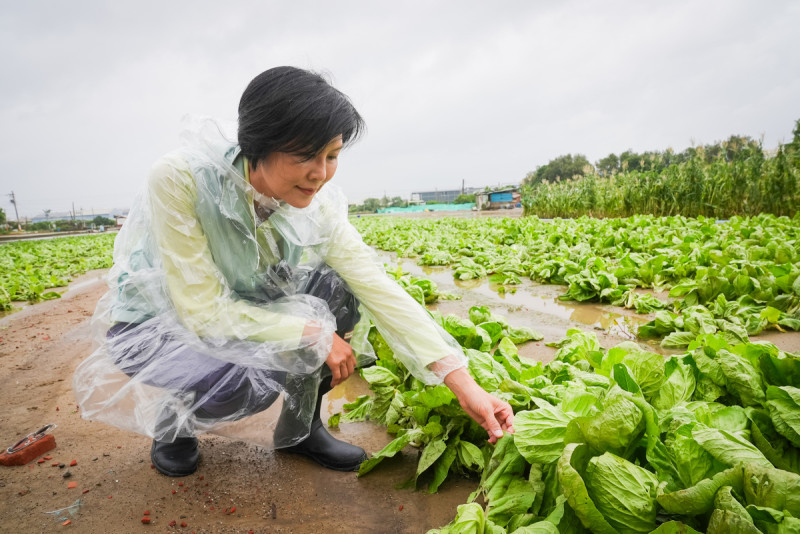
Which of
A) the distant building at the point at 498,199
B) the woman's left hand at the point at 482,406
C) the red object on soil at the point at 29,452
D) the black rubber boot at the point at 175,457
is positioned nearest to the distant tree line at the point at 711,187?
the woman's left hand at the point at 482,406

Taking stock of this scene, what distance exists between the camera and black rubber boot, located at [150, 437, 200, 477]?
164cm

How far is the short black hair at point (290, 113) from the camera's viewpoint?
130 centimetres

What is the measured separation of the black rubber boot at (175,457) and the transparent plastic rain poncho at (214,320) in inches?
7.4

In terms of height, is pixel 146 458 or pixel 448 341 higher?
pixel 448 341

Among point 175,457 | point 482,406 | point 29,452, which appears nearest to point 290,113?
point 482,406

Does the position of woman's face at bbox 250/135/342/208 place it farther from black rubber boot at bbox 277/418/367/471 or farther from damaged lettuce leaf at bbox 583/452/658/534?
damaged lettuce leaf at bbox 583/452/658/534

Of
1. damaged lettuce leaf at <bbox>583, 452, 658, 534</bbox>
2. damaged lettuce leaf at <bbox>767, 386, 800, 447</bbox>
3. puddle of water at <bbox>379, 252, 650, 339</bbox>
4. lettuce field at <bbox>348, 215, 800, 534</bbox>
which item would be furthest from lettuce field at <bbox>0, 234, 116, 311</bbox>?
damaged lettuce leaf at <bbox>767, 386, 800, 447</bbox>

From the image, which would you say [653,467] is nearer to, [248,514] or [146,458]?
[248,514]

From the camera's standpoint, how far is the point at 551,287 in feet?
14.5

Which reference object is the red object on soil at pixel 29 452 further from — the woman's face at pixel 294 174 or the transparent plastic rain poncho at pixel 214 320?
the woman's face at pixel 294 174

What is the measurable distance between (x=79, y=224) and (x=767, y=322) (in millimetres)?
62434

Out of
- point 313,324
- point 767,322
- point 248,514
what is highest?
point 313,324

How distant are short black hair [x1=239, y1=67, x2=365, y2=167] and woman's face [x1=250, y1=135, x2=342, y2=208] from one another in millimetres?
22

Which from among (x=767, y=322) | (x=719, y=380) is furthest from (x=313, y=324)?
(x=767, y=322)
